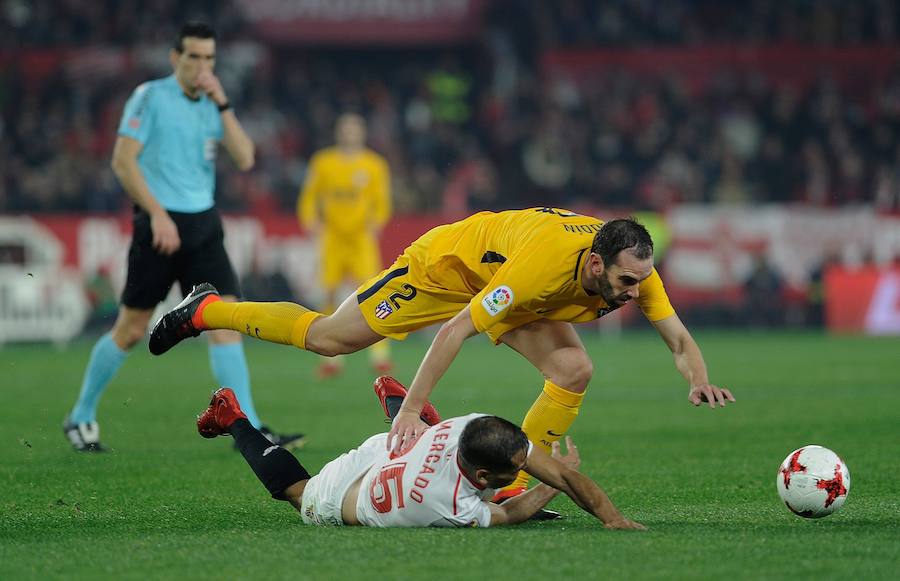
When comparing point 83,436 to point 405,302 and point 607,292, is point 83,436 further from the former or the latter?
point 607,292

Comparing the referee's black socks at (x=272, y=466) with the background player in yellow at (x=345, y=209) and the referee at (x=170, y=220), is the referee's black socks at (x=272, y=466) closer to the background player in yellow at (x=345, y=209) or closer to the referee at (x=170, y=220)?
the referee at (x=170, y=220)

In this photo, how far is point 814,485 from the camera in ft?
18.6

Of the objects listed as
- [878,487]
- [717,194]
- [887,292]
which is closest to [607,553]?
[878,487]

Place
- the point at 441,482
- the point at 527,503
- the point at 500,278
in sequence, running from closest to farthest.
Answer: the point at 441,482 < the point at 500,278 < the point at 527,503

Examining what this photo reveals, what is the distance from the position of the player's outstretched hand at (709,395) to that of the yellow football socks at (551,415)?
588mm

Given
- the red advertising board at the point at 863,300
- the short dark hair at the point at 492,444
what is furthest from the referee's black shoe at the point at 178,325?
the red advertising board at the point at 863,300

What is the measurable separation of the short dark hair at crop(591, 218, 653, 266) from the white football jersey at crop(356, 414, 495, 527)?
0.84m

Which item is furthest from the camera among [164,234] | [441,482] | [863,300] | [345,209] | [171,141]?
[863,300]

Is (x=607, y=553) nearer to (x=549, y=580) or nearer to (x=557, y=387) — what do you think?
(x=549, y=580)

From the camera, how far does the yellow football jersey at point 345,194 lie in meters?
14.6

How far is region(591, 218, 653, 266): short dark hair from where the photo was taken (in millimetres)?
5445

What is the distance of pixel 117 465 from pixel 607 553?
3.67m

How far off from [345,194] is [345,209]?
17 centimetres

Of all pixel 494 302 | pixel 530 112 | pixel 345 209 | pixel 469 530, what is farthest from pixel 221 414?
pixel 530 112
